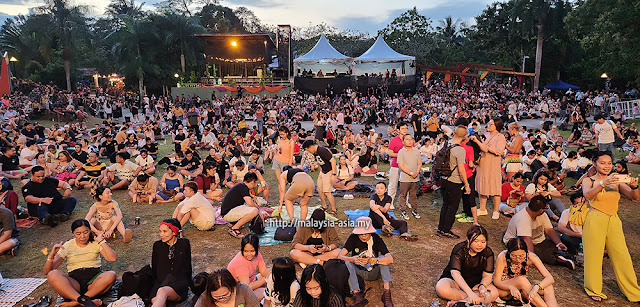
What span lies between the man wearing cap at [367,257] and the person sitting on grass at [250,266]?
0.96 meters

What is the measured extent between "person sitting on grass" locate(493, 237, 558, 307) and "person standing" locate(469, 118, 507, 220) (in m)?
2.69

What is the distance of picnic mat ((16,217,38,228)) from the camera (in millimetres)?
6863

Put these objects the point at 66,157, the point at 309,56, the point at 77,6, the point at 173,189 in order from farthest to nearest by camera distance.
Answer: the point at 77,6, the point at 309,56, the point at 66,157, the point at 173,189

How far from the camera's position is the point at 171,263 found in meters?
4.37

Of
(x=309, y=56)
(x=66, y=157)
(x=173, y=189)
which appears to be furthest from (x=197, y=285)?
(x=309, y=56)

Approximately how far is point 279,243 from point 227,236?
0.97m

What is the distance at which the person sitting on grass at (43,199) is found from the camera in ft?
22.5

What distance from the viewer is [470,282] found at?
169 inches

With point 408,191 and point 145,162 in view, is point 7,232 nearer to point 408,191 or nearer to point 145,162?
point 145,162

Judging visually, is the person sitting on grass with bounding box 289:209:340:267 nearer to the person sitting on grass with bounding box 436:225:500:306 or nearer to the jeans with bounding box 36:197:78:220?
the person sitting on grass with bounding box 436:225:500:306

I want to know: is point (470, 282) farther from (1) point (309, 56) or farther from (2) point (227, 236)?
(1) point (309, 56)

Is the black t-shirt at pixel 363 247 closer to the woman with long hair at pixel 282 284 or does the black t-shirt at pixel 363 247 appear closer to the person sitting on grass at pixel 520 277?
the woman with long hair at pixel 282 284

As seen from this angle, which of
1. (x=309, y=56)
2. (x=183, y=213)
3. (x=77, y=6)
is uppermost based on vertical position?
(x=77, y=6)

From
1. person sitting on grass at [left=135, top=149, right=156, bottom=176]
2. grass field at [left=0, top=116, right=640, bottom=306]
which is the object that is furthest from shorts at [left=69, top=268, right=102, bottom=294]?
person sitting on grass at [left=135, top=149, right=156, bottom=176]
